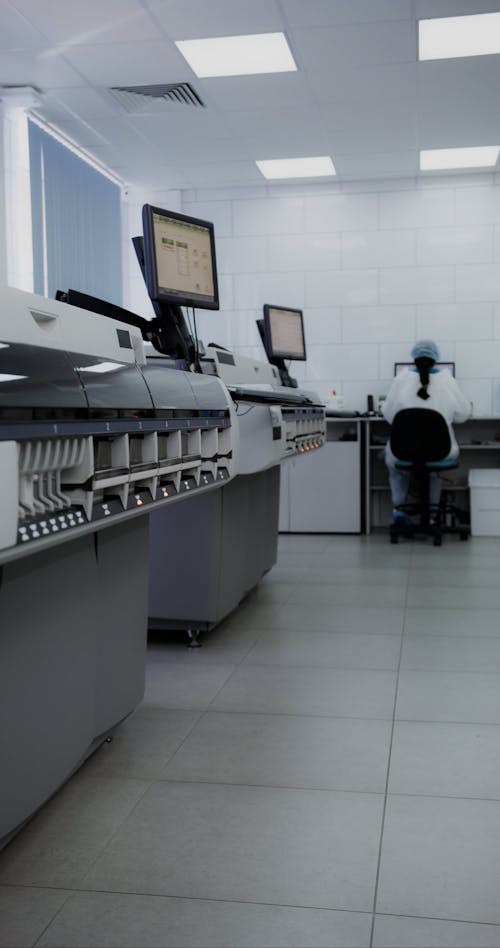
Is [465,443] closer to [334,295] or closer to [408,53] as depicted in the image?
[334,295]

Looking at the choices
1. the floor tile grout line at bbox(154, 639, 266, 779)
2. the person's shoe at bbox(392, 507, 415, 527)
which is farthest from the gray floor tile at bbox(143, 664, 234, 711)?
the person's shoe at bbox(392, 507, 415, 527)

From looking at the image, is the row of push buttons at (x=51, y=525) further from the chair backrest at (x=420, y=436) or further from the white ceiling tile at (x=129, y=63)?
the chair backrest at (x=420, y=436)

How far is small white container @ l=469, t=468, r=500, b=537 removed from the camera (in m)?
6.46

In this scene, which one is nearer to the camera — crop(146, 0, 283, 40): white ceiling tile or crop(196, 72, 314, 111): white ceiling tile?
crop(146, 0, 283, 40): white ceiling tile

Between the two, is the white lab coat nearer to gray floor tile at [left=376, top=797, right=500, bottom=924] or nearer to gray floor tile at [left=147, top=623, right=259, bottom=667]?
gray floor tile at [left=147, top=623, right=259, bottom=667]

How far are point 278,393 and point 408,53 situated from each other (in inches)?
95.2

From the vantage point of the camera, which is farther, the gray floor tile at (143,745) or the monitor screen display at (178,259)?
the monitor screen display at (178,259)

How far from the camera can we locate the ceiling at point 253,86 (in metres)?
4.22

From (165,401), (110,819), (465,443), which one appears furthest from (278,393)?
(465,443)

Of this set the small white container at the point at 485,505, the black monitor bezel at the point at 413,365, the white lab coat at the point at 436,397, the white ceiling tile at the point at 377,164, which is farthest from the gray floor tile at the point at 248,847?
the white ceiling tile at the point at 377,164

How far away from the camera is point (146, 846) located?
5.77 ft

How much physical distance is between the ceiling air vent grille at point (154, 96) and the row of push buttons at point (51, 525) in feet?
14.2

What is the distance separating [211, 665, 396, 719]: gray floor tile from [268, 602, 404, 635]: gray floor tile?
2.06 feet

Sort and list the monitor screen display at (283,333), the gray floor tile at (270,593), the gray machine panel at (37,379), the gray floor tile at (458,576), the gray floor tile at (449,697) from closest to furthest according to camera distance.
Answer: the gray machine panel at (37,379)
the gray floor tile at (449,697)
the gray floor tile at (270,593)
the gray floor tile at (458,576)
the monitor screen display at (283,333)
